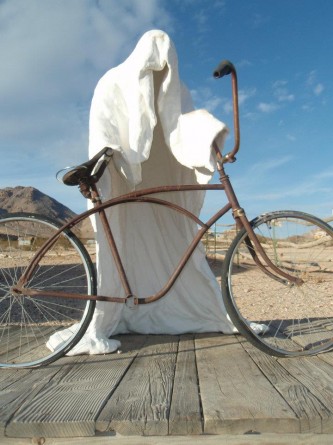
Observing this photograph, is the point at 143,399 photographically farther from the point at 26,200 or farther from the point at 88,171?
the point at 26,200

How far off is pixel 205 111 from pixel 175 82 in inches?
10.9

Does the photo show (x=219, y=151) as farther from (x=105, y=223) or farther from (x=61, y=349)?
(x=61, y=349)

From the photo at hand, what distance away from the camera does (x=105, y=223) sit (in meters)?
2.72

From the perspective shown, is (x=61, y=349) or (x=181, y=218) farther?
(x=181, y=218)

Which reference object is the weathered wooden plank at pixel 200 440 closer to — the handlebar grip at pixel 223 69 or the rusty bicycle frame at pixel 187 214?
the rusty bicycle frame at pixel 187 214

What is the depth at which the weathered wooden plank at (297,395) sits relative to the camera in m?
1.65

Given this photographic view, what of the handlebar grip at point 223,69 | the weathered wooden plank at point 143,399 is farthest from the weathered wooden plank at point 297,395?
the handlebar grip at point 223,69

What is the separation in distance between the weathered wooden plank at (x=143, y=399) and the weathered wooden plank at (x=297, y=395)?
507 mm

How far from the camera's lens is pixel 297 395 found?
6.16 feet

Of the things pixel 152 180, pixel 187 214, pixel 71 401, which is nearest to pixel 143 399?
pixel 71 401

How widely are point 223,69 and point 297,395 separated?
6.14 ft

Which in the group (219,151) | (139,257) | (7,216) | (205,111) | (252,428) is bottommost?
(252,428)

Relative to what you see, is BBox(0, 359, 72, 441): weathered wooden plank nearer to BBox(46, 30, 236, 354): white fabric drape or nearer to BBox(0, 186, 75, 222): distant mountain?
BBox(46, 30, 236, 354): white fabric drape

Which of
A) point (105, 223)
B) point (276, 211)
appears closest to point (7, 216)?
point (105, 223)
